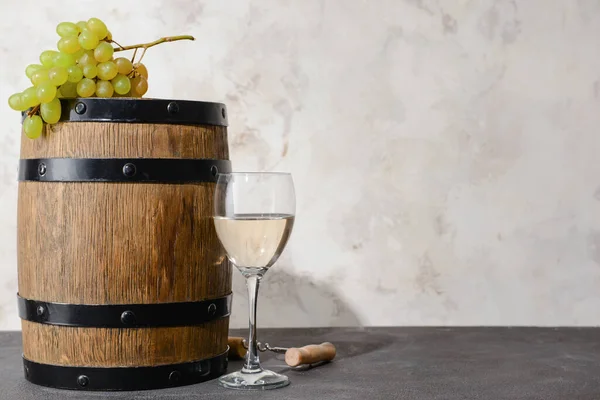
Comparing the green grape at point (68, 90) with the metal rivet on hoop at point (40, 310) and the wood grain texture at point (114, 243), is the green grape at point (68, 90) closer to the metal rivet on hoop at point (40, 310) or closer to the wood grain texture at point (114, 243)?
the wood grain texture at point (114, 243)

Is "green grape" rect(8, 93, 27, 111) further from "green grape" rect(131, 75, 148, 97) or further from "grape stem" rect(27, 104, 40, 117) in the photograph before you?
"green grape" rect(131, 75, 148, 97)

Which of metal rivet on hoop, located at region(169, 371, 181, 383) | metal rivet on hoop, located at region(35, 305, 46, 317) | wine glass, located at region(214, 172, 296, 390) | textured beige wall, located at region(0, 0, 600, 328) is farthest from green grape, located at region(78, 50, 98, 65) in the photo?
textured beige wall, located at region(0, 0, 600, 328)

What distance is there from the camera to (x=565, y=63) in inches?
75.2

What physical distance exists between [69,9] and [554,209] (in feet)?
3.76

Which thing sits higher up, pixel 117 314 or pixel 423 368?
pixel 117 314

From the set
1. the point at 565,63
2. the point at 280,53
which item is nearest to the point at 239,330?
the point at 280,53

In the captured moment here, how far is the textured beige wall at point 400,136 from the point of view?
1870mm

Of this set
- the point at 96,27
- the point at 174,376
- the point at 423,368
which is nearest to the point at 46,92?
the point at 96,27

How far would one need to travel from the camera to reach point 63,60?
125cm

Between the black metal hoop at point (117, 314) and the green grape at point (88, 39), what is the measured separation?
376 millimetres

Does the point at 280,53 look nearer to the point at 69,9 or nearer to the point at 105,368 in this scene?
the point at 69,9

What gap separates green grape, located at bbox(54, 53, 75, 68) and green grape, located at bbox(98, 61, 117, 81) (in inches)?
1.7

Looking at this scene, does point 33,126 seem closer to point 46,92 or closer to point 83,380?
point 46,92

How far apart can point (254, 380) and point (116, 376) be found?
202 millimetres
